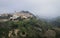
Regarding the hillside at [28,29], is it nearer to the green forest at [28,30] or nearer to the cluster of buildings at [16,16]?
the green forest at [28,30]

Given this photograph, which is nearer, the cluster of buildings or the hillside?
the hillside

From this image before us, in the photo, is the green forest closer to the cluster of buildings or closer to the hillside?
the hillside

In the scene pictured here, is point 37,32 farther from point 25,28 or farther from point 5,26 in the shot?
point 5,26

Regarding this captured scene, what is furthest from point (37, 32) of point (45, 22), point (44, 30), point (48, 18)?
point (48, 18)

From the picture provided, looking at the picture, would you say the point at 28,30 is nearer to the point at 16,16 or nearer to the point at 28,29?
the point at 28,29

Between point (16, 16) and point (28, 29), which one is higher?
point (16, 16)

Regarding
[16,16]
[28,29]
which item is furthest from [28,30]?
[16,16]

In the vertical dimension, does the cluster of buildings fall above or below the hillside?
above

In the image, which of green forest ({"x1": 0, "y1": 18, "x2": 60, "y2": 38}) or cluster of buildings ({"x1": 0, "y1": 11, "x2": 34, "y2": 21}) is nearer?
green forest ({"x1": 0, "y1": 18, "x2": 60, "y2": 38})

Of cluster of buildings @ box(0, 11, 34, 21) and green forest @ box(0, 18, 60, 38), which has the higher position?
cluster of buildings @ box(0, 11, 34, 21)

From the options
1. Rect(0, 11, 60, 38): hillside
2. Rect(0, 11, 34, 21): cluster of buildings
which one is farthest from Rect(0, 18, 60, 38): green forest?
Rect(0, 11, 34, 21): cluster of buildings

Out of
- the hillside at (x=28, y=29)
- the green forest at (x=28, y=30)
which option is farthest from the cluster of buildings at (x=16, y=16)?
the green forest at (x=28, y=30)
